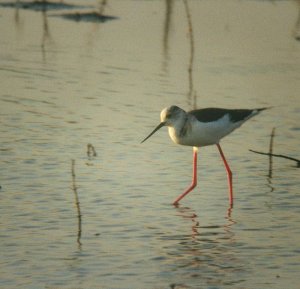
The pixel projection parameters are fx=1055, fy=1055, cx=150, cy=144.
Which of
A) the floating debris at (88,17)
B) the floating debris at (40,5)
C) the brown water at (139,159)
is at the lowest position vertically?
the brown water at (139,159)

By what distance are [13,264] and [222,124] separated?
3.58 metres

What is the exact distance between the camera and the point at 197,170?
449 inches

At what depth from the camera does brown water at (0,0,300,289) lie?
811 centimetres

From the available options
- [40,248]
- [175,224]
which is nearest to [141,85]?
[175,224]

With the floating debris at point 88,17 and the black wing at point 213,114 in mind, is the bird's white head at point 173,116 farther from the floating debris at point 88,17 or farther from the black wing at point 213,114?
the floating debris at point 88,17

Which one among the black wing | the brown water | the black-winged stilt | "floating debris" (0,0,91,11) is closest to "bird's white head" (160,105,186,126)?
Answer: the black-winged stilt

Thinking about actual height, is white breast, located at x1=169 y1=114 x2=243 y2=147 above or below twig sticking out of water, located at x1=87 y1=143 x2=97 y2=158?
above

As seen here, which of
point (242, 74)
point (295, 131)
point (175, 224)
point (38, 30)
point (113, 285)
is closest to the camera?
point (113, 285)

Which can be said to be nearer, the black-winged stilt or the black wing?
the black-winged stilt

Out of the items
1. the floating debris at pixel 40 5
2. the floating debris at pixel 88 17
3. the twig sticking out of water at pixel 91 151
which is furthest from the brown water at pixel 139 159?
the floating debris at pixel 40 5

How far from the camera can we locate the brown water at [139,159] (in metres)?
8.11

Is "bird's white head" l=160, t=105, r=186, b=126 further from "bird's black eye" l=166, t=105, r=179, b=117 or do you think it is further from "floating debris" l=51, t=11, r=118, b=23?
"floating debris" l=51, t=11, r=118, b=23

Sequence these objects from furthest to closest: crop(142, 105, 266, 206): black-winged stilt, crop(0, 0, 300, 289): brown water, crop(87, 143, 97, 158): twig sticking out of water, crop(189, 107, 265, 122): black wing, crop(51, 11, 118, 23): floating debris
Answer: crop(51, 11, 118, 23): floating debris < crop(87, 143, 97, 158): twig sticking out of water < crop(189, 107, 265, 122): black wing < crop(142, 105, 266, 206): black-winged stilt < crop(0, 0, 300, 289): brown water

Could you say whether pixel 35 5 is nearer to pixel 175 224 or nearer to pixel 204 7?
pixel 204 7
